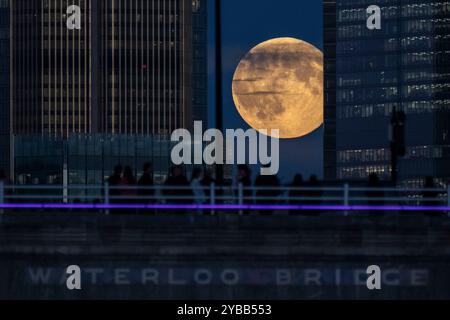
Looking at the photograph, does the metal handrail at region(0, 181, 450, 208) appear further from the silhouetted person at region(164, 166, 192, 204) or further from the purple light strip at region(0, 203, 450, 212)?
the purple light strip at region(0, 203, 450, 212)

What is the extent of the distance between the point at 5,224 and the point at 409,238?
10625 millimetres

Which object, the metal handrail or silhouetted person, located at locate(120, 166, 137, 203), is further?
silhouetted person, located at locate(120, 166, 137, 203)

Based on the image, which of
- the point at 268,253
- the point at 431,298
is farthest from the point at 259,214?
the point at 431,298

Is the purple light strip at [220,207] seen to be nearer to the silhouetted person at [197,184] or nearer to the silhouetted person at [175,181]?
the silhouetted person at [197,184]

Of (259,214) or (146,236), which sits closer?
(146,236)

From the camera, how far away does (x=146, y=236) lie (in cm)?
4303

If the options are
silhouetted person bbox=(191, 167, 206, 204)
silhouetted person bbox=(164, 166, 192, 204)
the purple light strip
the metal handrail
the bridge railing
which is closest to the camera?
the metal handrail

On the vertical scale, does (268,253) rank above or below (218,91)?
below

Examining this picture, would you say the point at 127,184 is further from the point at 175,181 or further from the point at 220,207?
the point at 220,207

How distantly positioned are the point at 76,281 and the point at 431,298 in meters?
9.23

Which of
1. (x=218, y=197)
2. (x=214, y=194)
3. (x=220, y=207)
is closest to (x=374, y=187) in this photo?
(x=214, y=194)

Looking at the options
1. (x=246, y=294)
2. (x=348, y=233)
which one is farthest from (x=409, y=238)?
(x=246, y=294)

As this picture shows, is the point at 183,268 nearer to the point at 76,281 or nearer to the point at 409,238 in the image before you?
the point at 76,281

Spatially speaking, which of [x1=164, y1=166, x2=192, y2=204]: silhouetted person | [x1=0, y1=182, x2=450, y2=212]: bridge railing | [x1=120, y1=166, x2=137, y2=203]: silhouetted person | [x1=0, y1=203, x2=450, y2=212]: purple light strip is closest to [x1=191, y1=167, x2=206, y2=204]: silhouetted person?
[x1=0, y1=182, x2=450, y2=212]: bridge railing
